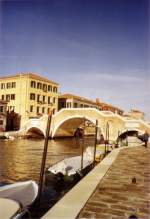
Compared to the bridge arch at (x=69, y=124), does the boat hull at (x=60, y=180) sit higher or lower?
lower

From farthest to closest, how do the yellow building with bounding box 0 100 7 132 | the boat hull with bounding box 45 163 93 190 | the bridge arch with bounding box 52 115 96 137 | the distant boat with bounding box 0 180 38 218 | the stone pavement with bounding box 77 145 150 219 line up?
1. the yellow building with bounding box 0 100 7 132
2. the bridge arch with bounding box 52 115 96 137
3. the boat hull with bounding box 45 163 93 190
4. the distant boat with bounding box 0 180 38 218
5. the stone pavement with bounding box 77 145 150 219

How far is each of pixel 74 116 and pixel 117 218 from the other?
24411mm


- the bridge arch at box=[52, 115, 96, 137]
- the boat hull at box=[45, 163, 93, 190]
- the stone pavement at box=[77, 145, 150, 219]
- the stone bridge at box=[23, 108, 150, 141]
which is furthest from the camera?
the bridge arch at box=[52, 115, 96, 137]

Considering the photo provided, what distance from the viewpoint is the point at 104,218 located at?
3094mm

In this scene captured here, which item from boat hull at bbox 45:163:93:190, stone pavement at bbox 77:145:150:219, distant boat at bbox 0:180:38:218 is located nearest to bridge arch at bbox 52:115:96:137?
boat hull at bbox 45:163:93:190

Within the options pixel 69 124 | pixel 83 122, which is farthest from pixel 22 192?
pixel 69 124

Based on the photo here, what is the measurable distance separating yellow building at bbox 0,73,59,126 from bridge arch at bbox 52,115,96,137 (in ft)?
7.98

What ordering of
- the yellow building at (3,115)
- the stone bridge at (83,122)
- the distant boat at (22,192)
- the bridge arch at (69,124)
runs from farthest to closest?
1. the yellow building at (3,115)
2. the bridge arch at (69,124)
3. the stone bridge at (83,122)
4. the distant boat at (22,192)

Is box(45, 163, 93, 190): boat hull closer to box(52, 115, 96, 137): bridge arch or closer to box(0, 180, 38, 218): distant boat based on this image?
box(0, 180, 38, 218): distant boat

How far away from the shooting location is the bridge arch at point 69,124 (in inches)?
1089

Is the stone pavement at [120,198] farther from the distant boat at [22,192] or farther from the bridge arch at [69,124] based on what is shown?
the bridge arch at [69,124]

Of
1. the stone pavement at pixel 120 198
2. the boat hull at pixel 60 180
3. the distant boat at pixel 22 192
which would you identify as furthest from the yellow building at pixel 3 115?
the stone pavement at pixel 120 198

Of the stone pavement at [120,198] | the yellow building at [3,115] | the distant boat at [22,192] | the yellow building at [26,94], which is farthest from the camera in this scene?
the yellow building at [26,94]

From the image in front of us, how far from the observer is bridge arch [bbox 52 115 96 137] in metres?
27.7
